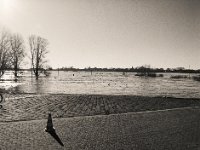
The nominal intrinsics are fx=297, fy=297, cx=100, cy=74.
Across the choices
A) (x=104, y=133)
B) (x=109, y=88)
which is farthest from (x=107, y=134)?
(x=109, y=88)

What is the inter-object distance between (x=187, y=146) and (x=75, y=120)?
568cm

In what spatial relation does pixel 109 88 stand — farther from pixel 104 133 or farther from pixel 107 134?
pixel 107 134

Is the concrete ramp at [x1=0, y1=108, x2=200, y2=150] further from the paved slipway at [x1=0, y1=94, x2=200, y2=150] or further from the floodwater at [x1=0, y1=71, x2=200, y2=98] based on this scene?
the floodwater at [x1=0, y1=71, x2=200, y2=98]

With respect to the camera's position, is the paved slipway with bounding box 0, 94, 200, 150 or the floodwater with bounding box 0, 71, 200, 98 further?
the floodwater with bounding box 0, 71, 200, 98

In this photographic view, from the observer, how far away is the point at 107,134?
9.70 metres

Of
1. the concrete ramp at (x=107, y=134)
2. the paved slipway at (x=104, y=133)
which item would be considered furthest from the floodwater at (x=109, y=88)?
the concrete ramp at (x=107, y=134)

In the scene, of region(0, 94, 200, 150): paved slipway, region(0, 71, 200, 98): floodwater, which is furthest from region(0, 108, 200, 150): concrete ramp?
region(0, 71, 200, 98): floodwater

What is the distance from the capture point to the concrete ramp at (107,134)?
26.8ft

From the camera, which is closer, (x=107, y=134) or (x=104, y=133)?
(x=107, y=134)

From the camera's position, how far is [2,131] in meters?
10.1

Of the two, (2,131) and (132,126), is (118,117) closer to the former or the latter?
(132,126)

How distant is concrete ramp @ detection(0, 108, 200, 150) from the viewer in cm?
816

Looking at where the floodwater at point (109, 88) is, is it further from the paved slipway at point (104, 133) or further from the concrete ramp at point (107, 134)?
the concrete ramp at point (107, 134)

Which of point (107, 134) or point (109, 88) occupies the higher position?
point (107, 134)
